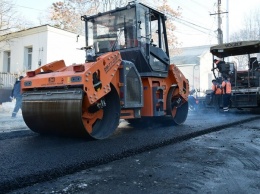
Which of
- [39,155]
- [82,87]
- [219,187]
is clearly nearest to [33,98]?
[82,87]

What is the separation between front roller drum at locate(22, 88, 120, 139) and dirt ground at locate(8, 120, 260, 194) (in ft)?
3.08

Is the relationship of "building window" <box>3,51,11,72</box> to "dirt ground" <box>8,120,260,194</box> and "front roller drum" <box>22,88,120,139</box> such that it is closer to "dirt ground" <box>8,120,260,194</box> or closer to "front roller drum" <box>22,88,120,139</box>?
"front roller drum" <box>22,88,120,139</box>

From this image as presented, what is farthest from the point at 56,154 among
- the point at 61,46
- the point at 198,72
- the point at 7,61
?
the point at 198,72

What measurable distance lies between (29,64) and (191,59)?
53.5ft

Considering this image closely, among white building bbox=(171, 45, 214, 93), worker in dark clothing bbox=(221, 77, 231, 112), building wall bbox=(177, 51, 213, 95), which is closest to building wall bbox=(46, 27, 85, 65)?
worker in dark clothing bbox=(221, 77, 231, 112)

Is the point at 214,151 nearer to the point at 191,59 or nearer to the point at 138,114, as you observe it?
the point at 138,114

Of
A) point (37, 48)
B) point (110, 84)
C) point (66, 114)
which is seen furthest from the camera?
point (37, 48)

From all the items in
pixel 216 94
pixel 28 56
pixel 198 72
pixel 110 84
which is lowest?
pixel 216 94

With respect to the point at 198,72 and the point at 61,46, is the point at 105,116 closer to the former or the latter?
the point at 61,46

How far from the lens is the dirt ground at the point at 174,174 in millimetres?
2370

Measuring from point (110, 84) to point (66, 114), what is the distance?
2.83 ft

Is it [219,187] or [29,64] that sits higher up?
[29,64]

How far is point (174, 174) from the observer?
2.78 metres

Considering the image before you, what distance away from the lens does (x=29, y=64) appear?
16359mm
